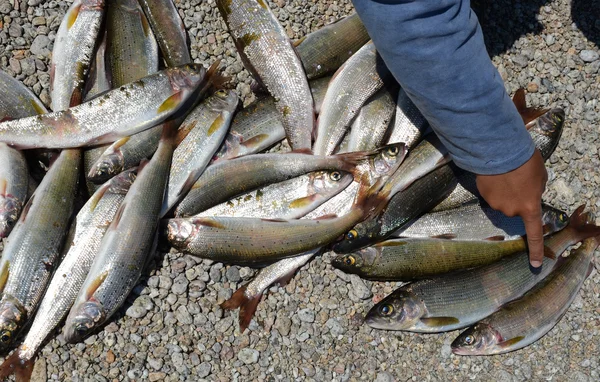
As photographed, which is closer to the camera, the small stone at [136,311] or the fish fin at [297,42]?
the small stone at [136,311]

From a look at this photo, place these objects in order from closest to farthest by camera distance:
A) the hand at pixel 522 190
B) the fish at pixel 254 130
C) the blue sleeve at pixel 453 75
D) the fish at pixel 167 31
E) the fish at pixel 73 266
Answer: the blue sleeve at pixel 453 75, the hand at pixel 522 190, the fish at pixel 73 266, the fish at pixel 254 130, the fish at pixel 167 31

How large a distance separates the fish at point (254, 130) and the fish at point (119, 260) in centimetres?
63

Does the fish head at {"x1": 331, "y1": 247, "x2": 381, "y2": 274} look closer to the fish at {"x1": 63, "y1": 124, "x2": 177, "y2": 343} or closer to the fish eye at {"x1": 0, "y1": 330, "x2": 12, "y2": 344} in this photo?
the fish at {"x1": 63, "y1": 124, "x2": 177, "y2": 343}

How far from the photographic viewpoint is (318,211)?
3.97 meters

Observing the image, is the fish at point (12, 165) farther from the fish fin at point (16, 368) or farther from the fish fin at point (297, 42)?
the fish fin at point (297, 42)

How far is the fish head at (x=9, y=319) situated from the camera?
11.3 ft

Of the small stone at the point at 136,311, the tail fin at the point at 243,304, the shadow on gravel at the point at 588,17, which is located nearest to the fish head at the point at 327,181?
the tail fin at the point at 243,304

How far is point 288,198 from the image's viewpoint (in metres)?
3.93

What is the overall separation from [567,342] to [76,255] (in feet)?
11.3

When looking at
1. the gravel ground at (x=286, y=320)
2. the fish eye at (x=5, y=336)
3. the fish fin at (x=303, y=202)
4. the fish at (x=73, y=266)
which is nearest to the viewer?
the fish eye at (x=5, y=336)

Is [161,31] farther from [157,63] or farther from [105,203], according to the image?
[105,203]

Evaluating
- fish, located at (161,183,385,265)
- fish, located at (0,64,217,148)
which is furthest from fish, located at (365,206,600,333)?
fish, located at (0,64,217,148)

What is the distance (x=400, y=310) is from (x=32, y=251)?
2.39 metres

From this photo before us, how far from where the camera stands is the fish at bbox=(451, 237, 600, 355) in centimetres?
388
